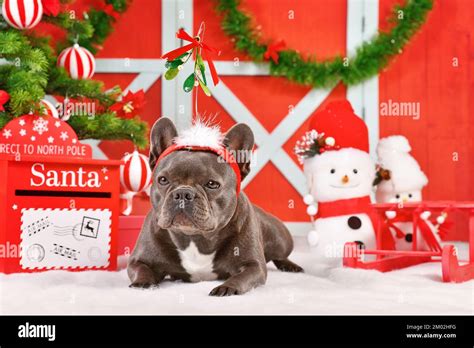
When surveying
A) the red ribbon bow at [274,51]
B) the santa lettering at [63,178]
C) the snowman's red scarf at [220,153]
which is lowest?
the santa lettering at [63,178]

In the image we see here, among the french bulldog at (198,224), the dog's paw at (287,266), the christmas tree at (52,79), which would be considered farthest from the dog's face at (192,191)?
the christmas tree at (52,79)

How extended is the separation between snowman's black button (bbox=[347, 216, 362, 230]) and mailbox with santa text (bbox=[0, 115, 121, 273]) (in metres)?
1.19

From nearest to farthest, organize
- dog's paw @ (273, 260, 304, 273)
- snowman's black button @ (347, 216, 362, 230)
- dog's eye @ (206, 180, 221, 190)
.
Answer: dog's eye @ (206, 180, 221, 190), dog's paw @ (273, 260, 304, 273), snowman's black button @ (347, 216, 362, 230)

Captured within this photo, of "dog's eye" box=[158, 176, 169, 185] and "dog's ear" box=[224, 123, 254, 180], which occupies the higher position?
"dog's ear" box=[224, 123, 254, 180]

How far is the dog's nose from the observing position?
6.05 ft

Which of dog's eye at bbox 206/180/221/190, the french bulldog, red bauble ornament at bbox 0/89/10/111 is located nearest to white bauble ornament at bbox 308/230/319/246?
the french bulldog

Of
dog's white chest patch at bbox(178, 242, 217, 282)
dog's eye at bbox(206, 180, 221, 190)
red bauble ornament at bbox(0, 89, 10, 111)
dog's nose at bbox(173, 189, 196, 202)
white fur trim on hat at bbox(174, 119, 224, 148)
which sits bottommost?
dog's white chest patch at bbox(178, 242, 217, 282)

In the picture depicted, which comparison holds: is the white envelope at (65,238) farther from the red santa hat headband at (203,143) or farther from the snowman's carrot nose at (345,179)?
the snowman's carrot nose at (345,179)

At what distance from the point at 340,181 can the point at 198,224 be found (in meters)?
1.42

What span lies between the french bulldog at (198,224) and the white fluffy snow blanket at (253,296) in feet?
0.20

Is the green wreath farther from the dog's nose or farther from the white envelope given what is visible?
the dog's nose

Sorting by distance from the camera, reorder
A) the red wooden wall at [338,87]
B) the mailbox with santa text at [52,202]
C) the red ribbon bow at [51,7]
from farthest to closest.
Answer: the red wooden wall at [338,87]
the red ribbon bow at [51,7]
the mailbox with santa text at [52,202]

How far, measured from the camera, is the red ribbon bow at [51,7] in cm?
292
